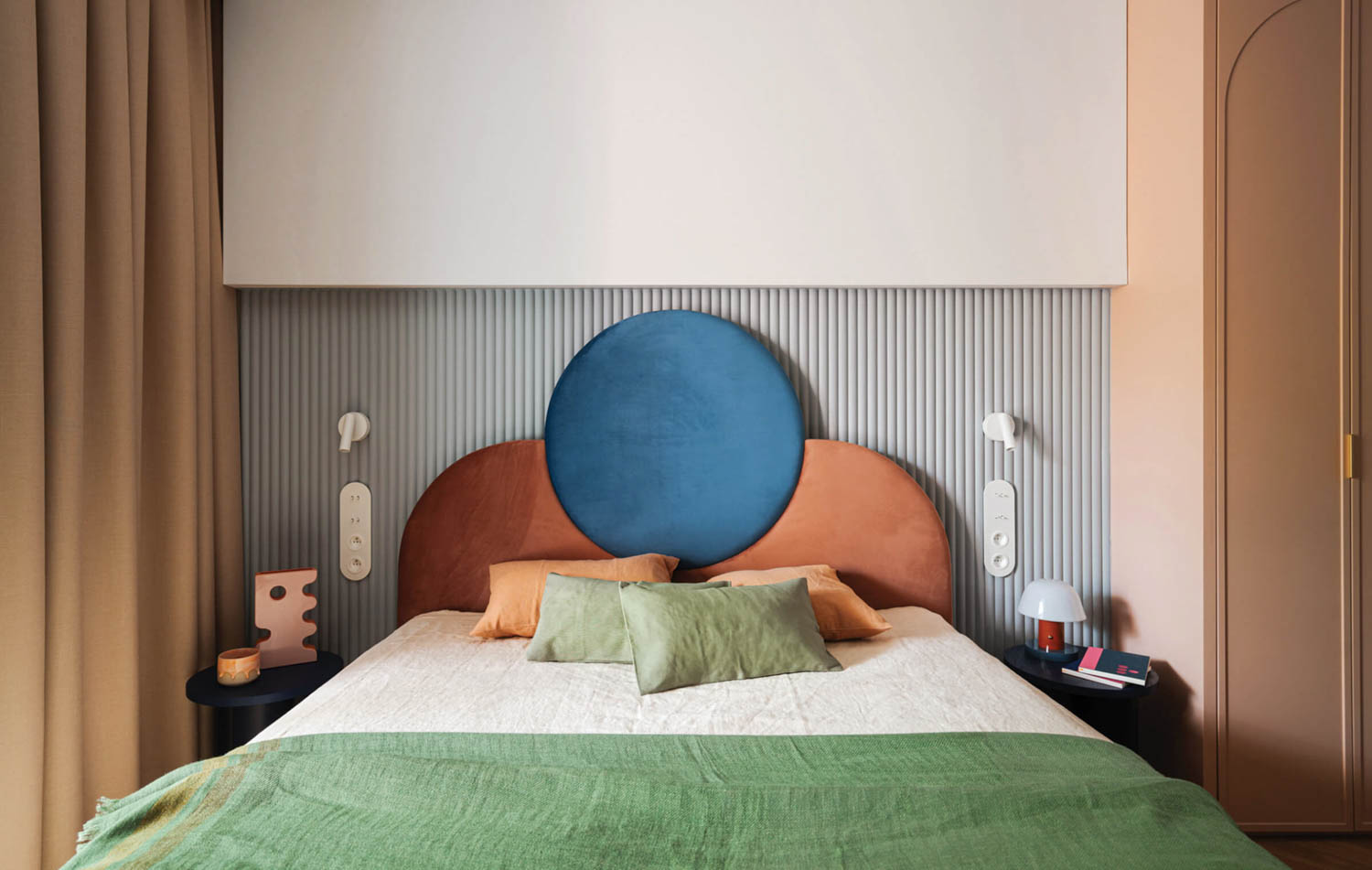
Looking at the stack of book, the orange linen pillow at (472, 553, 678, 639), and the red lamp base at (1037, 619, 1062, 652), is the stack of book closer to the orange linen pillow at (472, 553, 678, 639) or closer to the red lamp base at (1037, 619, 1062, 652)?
the red lamp base at (1037, 619, 1062, 652)

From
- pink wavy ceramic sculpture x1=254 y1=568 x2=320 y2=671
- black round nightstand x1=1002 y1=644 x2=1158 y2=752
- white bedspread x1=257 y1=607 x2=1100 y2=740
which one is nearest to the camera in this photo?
white bedspread x1=257 y1=607 x2=1100 y2=740

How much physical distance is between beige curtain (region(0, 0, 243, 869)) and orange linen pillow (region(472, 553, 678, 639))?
3.01 ft

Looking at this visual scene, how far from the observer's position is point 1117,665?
2.34 m

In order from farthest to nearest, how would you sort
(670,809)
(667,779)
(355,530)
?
(355,530), (667,779), (670,809)

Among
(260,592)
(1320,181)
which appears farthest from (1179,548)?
(260,592)

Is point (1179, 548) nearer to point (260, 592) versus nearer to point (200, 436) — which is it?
point (260, 592)

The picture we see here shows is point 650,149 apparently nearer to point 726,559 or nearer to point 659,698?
point 726,559

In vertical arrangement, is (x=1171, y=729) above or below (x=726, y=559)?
below

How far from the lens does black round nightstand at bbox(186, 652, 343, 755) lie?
7.14 ft

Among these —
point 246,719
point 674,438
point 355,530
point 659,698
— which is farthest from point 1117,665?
point 246,719

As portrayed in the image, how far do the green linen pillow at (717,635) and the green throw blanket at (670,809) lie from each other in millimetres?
399

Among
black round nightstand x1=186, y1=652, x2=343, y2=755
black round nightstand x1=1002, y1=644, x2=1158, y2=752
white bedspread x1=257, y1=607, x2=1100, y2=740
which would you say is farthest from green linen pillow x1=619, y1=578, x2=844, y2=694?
black round nightstand x1=186, y1=652, x2=343, y2=755

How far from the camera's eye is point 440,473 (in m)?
2.70

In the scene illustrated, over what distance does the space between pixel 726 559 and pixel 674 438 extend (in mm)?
447
